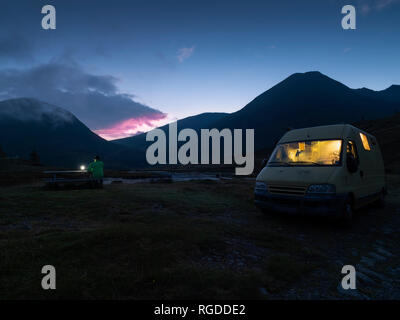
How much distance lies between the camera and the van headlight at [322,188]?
17.3 feet

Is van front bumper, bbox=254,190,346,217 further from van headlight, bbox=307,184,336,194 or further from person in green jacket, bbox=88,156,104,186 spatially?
person in green jacket, bbox=88,156,104,186

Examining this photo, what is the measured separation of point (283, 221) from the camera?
648cm

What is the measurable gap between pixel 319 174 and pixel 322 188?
1.41 ft

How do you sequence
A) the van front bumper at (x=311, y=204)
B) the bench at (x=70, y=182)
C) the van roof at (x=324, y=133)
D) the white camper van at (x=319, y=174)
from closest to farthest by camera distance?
the van front bumper at (x=311, y=204)
the white camper van at (x=319, y=174)
the van roof at (x=324, y=133)
the bench at (x=70, y=182)

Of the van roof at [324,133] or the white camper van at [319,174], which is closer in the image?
the white camper van at [319,174]

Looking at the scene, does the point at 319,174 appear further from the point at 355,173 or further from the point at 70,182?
the point at 70,182

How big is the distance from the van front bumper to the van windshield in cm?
114

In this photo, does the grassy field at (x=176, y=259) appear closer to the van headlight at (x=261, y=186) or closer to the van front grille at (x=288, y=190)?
the van front grille at (x=288, y=190)

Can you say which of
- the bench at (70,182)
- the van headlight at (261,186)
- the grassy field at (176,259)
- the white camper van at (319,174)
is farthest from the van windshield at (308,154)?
the bench at (70,182)

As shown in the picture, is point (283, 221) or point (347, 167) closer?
point (347, 167)

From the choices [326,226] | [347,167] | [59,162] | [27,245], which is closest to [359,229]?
[326,226]

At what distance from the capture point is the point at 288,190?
578cm
